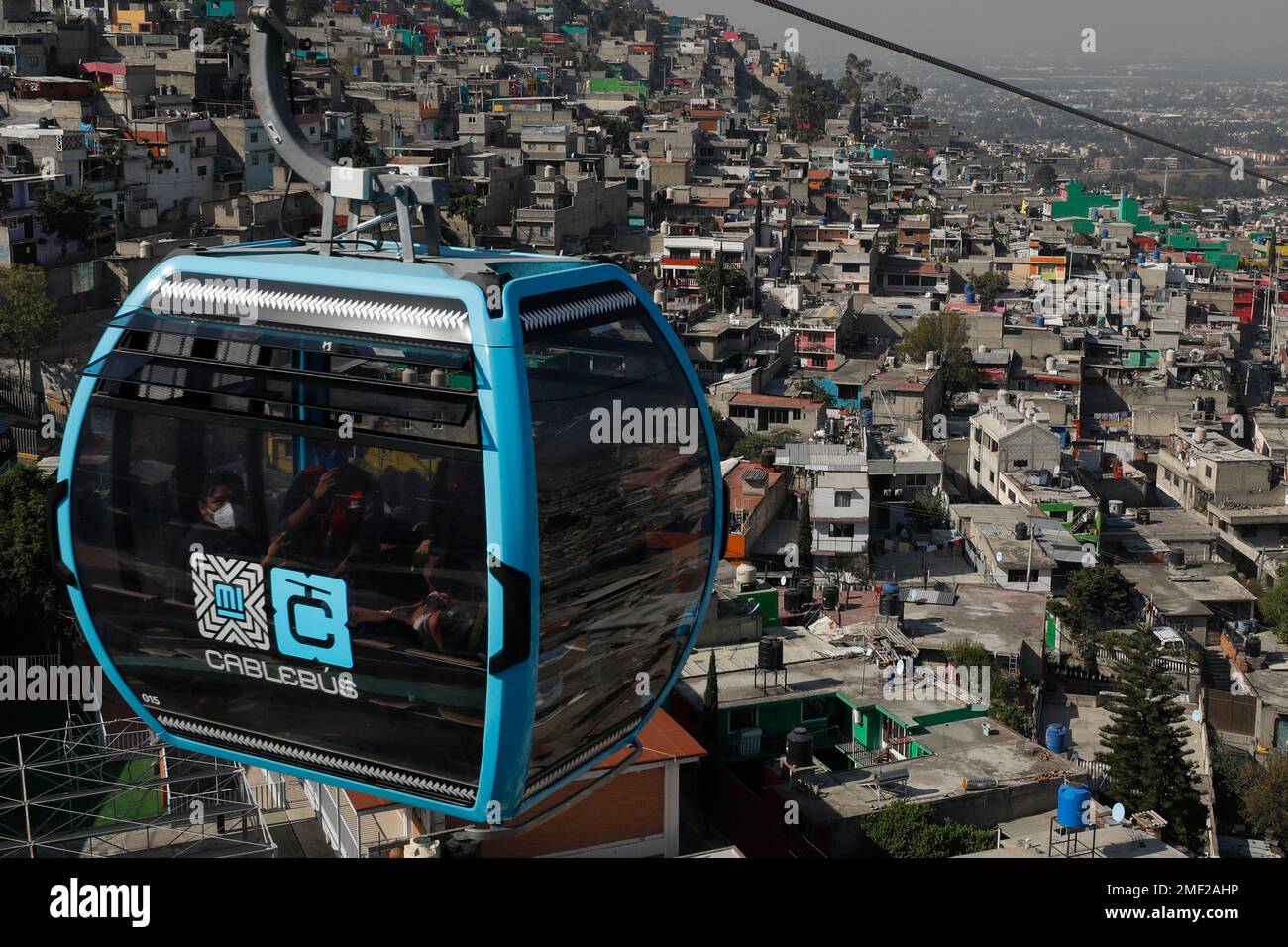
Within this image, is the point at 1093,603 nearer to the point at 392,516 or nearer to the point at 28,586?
the point at 28,586

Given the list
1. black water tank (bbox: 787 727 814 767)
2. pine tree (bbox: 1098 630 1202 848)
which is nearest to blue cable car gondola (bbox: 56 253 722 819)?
black water tank (bbox: 787 727 814 767)

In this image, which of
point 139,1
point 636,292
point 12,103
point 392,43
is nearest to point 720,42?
point 392,43

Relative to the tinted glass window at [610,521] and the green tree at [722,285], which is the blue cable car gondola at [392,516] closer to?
the tinted glass window at [610,521]

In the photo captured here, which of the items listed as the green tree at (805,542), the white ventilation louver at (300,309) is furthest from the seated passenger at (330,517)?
the green tree at (805,542)

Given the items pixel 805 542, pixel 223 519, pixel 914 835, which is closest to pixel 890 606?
pixel 805 542

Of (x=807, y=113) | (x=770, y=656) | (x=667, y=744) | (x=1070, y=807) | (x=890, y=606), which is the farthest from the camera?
A: (x=807, y=113)
